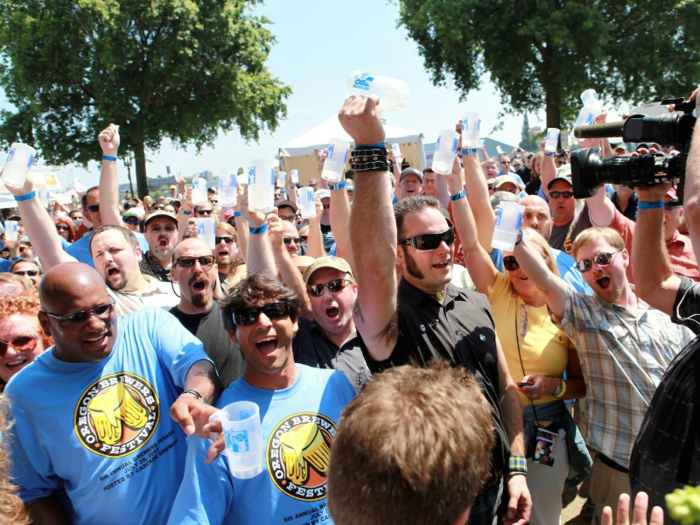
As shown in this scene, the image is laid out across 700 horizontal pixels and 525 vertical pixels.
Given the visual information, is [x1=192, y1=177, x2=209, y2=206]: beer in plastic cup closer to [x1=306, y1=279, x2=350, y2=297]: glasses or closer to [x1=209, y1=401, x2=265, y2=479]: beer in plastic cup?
[x1=306, y1=279, x2=350, y2=297]: glasses

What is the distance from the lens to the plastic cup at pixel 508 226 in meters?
2.64

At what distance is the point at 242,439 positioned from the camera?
1684 millimetres

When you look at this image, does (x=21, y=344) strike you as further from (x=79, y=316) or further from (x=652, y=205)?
(x=652, y=205)

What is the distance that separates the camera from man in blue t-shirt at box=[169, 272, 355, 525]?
172 centimetres

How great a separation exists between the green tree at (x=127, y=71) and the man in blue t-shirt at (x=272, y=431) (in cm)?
2136

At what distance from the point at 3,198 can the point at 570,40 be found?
59.4 feet

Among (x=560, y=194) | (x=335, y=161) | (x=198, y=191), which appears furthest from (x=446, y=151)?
(x=198, y=191)

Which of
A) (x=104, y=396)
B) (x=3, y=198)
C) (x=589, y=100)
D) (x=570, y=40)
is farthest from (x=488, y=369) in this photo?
(x=570, y=40)

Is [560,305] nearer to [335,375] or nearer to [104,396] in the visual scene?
[335,375]

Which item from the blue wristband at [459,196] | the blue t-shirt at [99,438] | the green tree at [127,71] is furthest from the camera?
the green tree at [127,71]

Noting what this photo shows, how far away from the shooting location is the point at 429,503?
101 cm

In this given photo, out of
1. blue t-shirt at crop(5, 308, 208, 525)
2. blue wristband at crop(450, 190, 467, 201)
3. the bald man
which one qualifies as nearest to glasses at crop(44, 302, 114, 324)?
the bald man

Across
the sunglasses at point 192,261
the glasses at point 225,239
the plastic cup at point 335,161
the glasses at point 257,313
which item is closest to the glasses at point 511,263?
the plastic cup at point 335,161

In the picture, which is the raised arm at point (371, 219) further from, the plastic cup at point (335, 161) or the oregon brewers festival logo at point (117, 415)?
the plastic cup at point (335, 161)
